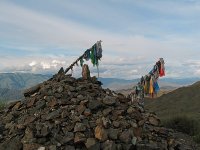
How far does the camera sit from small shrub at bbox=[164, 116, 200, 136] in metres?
26.9

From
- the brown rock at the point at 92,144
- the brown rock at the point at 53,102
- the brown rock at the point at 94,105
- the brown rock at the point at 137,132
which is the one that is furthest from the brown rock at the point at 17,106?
the brown rock at the point at 137,132

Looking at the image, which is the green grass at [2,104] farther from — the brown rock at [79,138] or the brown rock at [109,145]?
the brown rock at [109,145]

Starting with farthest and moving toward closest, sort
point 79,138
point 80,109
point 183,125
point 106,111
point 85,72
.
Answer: point 183,125, point 85,72, point 106,111, point 80,109, point 79,138

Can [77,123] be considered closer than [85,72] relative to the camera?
Yes

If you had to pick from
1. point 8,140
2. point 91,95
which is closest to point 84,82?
point 91,95

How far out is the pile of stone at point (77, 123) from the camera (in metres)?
16.2

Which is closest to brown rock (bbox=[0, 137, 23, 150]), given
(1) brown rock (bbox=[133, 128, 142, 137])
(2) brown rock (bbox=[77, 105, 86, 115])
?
(2) brown rock (bbox=[77, 105, 86, 115])

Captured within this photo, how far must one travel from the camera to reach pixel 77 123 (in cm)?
1688

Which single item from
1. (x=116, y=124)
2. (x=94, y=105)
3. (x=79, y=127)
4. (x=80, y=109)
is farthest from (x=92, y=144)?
(x=94, y=105)

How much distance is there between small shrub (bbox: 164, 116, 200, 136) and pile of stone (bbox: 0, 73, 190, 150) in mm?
8121

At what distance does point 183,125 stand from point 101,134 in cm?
1293

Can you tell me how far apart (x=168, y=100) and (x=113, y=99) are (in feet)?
289

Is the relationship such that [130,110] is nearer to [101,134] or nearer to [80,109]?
[80,109]

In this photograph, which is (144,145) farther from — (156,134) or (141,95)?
(141,95)
